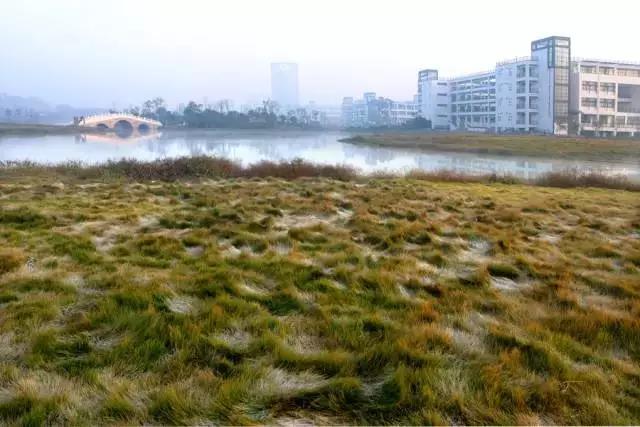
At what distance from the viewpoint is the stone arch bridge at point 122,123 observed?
5403 centimetres

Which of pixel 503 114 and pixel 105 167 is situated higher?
pixel 503 114

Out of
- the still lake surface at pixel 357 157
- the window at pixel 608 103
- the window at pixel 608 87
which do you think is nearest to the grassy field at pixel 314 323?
the still lake surface at pixel 357 157

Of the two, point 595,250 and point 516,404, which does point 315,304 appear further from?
point 595,250

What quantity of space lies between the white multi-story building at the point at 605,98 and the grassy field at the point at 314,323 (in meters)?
46.9

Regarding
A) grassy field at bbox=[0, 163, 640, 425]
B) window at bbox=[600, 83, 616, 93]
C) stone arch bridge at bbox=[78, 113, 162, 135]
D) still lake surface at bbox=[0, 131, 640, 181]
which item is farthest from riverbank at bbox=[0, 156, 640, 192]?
stone arch bridge at bbox=[78, 113, 162, 135]

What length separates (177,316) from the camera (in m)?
2.29

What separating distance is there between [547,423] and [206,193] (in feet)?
19.6

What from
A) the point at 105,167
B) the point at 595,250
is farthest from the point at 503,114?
the point at 595,250

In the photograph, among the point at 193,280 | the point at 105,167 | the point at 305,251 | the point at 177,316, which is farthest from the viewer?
the point at 105,167

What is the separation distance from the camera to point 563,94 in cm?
4609

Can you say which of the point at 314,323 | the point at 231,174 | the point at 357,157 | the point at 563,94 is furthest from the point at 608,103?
the point at 314,323

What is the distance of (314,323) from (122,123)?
211ft

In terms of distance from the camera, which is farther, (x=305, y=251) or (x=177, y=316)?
(x=305, y=251)

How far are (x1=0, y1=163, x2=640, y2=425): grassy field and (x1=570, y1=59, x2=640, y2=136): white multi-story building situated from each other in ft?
154
